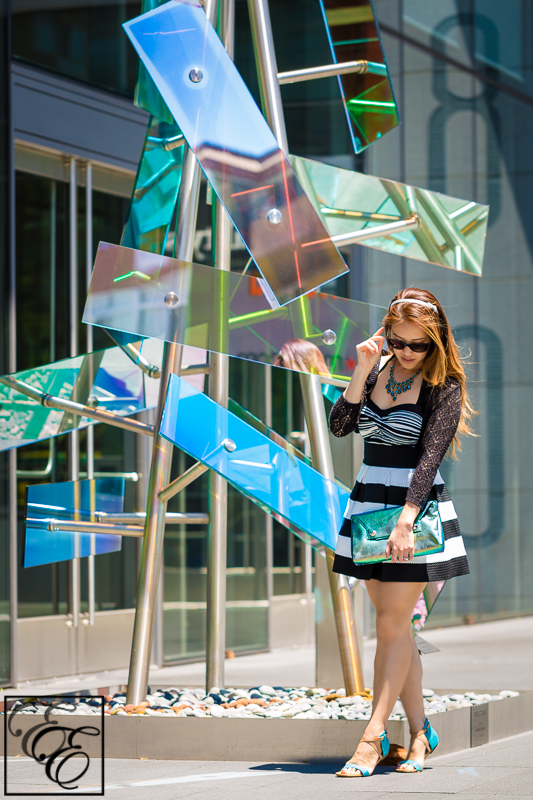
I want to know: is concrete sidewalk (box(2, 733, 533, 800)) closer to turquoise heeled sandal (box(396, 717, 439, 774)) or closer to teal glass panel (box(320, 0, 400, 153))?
turquoise heeled sandal (box(396, 717, 439, 774))

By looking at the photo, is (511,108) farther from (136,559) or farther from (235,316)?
(235,316)


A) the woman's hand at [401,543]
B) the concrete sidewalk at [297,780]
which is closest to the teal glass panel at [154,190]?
the woman's hand at [401,543]

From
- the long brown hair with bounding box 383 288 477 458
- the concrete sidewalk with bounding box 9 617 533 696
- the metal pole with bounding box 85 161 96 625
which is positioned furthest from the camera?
the metal pole with bounding box 85 161 96 625

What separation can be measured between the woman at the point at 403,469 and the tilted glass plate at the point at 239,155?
0.67m

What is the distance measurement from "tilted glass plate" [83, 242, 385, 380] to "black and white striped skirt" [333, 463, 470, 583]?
0.94 metres

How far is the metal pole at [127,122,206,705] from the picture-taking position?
438 centimetres

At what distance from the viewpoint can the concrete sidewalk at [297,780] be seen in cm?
317

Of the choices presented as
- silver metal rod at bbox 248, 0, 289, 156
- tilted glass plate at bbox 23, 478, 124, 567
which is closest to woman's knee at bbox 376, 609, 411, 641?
tilted glass plate at bbox 23, 478, 124, 567

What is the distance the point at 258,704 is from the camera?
455 centimetres

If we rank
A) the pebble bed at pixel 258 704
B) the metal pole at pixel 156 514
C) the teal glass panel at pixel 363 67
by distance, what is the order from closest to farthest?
the pebble bed at pixel 258 704
the metal pole at pixel 156 514
the teal glass panel at pixel 363 67

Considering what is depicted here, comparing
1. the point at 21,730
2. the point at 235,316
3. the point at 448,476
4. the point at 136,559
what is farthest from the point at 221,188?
the point at 448,476

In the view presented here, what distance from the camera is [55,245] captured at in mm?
7340

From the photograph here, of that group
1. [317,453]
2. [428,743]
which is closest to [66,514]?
[317,453]

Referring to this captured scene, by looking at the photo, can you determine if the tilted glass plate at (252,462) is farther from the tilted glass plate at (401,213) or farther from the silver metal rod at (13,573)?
the silver metal rod at (13,573)
